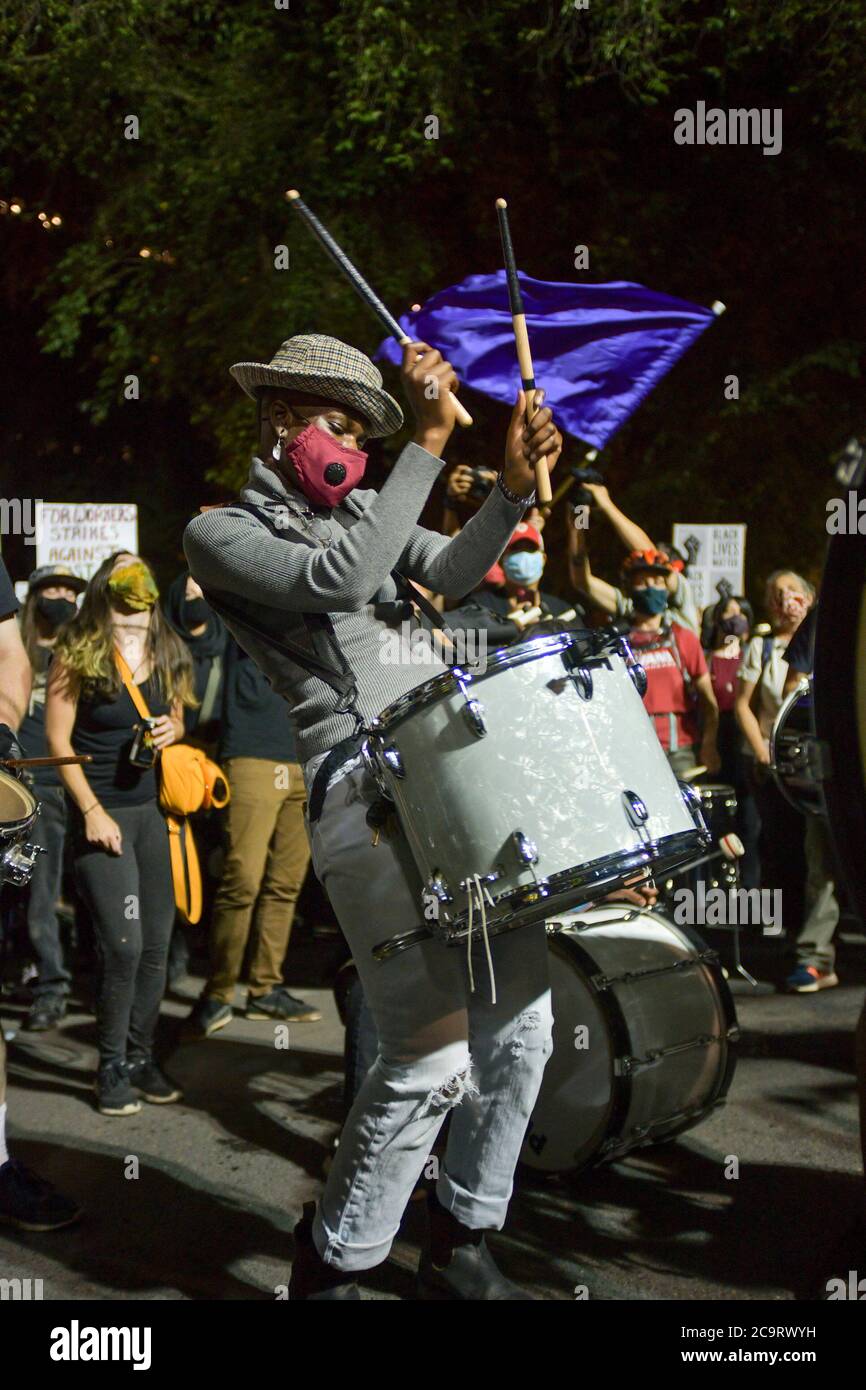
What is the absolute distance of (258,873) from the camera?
642 cm

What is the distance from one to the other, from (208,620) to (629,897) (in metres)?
3.42

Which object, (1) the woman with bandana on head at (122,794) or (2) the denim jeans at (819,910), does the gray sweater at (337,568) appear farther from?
(2) the denim jeans at (819,910)

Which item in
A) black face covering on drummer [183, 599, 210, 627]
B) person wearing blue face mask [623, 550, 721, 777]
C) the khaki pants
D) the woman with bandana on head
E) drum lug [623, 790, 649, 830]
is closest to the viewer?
drum lug [623, 790, 649, 830]

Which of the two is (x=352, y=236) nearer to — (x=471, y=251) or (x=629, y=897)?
(x=471, y=251)

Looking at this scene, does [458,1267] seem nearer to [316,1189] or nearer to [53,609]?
[316,1189]

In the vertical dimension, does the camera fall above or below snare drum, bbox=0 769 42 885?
below

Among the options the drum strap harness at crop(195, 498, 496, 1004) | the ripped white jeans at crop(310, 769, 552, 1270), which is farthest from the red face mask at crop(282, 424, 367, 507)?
the ripped white jeans at crop(310, 769, 552, 1270)

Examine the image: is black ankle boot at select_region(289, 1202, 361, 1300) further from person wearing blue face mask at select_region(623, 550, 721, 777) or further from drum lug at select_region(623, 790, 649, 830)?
person wearing blue face mask at select_region(623, 550, 721, 777)

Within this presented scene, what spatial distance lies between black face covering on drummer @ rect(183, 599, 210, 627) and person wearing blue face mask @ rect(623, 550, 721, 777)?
223 centimetres

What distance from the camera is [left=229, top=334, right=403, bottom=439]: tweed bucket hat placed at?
3.31m

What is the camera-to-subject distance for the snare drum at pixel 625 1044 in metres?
4.18

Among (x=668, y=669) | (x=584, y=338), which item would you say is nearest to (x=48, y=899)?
(x=668, y=669)

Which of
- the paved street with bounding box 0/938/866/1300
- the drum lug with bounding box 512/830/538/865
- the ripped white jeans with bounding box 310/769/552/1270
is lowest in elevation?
the paved street with bounding box 0/938/866/1300

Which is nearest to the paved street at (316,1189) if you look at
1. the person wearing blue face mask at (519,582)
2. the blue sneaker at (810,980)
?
the blue sneaker at (810,980)
